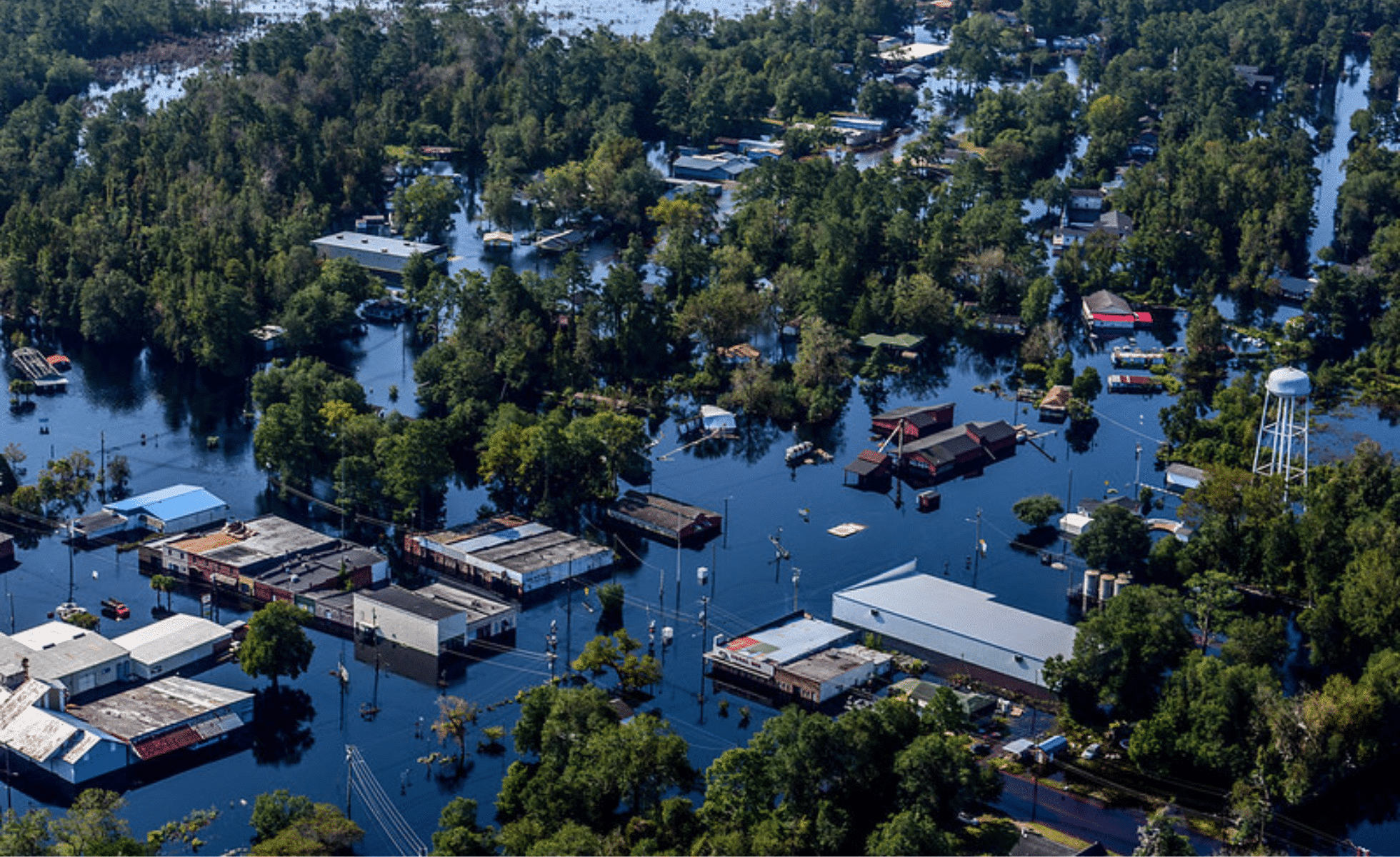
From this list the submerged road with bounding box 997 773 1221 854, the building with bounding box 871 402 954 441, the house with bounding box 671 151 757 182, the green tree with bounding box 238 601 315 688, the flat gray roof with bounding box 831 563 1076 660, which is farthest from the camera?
the house with bounding box 671 151 757 182

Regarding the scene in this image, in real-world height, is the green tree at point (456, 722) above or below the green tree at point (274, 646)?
below

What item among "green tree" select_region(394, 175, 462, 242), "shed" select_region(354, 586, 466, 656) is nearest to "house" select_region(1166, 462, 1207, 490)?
"shed" select_region(354, 586, 466, 656)

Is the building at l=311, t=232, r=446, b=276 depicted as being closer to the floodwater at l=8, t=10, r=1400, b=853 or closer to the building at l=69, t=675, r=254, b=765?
the floodwater at l=8, t=10, r=1400, b=853

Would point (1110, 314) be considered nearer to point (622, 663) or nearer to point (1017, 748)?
point (1017, 748)

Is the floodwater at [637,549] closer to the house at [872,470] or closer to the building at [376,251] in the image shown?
the house at [872,470]

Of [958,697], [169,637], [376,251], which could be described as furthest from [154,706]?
[376,251]

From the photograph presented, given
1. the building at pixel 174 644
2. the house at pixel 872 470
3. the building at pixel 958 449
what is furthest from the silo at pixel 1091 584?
the building at pixel 174 644
